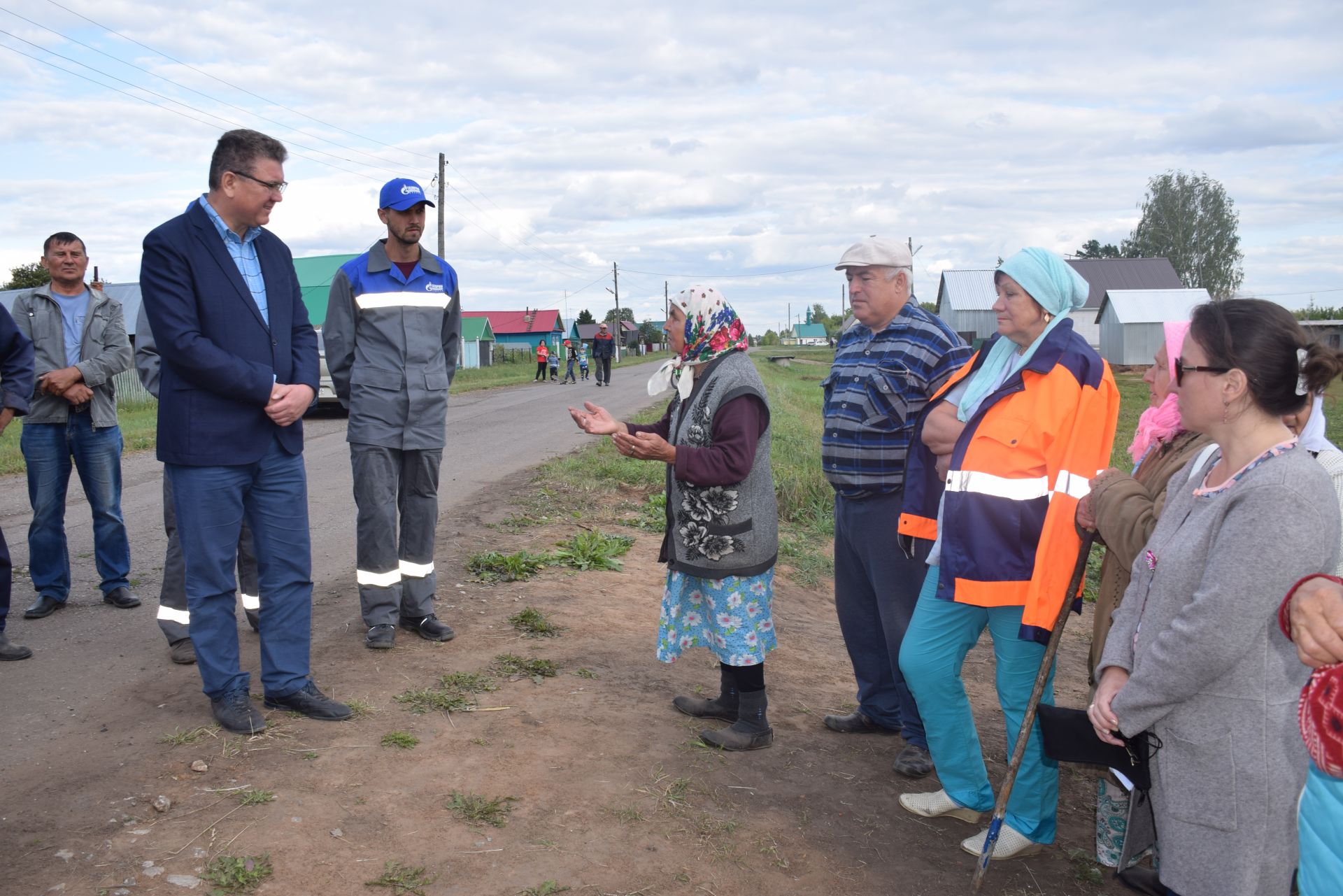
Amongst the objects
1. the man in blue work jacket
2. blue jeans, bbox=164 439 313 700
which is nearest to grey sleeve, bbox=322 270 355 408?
the man in blue work jacket

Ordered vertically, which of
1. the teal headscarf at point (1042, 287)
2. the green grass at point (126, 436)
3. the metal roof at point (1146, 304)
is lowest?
the green grass at point (126, 436)

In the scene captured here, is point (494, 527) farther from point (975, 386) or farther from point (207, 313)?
point (975, 386)

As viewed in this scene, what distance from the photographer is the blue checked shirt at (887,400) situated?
424 centimetres

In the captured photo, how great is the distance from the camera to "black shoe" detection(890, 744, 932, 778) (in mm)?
4230

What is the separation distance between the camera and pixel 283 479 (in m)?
4.16

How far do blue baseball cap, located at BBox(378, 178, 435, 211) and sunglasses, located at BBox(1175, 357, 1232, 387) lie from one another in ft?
11.8

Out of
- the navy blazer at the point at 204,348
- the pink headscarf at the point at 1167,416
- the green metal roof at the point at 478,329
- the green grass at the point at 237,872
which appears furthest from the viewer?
the green metal roof at the point at 478,329

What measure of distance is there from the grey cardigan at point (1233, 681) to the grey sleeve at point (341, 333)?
152 inches

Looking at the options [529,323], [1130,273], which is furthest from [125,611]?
[529,323]

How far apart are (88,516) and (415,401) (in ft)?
15.5

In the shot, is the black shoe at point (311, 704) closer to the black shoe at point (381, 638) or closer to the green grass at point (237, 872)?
the black shoe at point (381, 638)

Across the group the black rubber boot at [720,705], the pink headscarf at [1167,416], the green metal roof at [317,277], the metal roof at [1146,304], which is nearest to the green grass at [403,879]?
Result: the black rubber boot at [720,705]

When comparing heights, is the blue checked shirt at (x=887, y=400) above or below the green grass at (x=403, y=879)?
above

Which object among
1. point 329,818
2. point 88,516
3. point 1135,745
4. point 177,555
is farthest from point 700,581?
point 88,516
